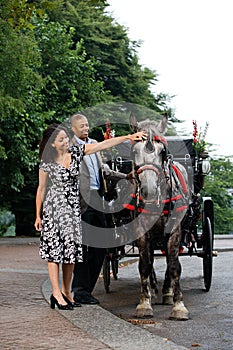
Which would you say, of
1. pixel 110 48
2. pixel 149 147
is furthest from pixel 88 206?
pixel 110 48

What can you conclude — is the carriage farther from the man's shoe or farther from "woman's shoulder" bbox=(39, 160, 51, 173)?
"woman's shoulder" bbox=(39, 160, 51, 173)

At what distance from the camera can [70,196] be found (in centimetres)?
765

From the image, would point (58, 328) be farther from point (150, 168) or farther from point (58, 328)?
point (150, 168)

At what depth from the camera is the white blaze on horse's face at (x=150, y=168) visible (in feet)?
23.0

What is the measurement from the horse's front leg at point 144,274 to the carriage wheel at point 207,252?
2.20 meters

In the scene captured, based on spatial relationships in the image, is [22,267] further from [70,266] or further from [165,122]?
[165,122]

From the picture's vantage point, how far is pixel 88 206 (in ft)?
27.2

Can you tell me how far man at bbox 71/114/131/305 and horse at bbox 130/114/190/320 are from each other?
67cm

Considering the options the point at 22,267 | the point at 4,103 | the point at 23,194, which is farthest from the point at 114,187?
the point at 23,194

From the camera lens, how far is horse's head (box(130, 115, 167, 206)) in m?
7.03

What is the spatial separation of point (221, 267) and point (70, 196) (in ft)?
23.7

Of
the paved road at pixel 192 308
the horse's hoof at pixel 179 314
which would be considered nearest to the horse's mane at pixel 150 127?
the horse's hoof at pixel 179 314

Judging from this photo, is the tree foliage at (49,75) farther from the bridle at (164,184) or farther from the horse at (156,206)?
the bridle at (164,184)

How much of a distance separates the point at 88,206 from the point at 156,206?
3.59 feet
